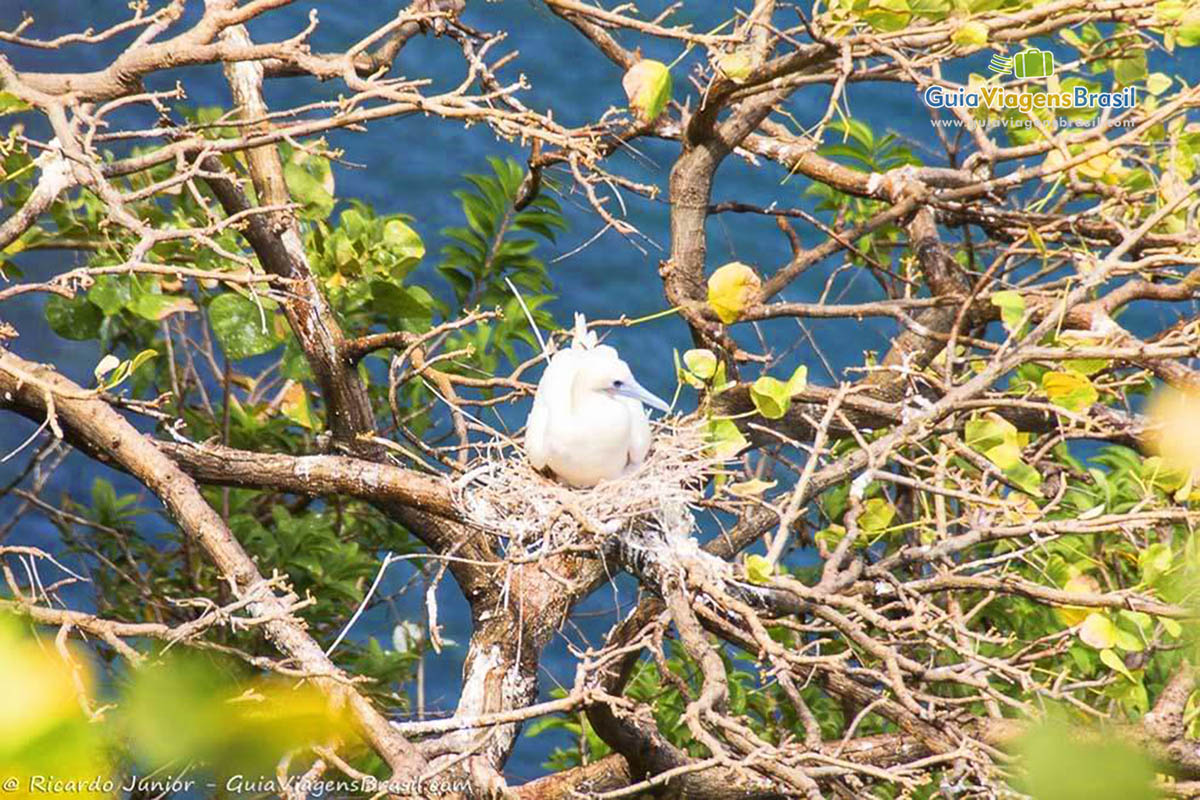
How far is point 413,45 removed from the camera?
141 inches

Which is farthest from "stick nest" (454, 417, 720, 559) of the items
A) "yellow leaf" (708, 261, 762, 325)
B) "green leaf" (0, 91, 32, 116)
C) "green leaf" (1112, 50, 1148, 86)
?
"green leaf" (1112, 50, 1148, 86)

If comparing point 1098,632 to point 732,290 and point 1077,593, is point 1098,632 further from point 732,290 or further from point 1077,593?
point 732,290

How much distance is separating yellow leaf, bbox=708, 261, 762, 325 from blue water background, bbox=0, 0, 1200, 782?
214 centimetres

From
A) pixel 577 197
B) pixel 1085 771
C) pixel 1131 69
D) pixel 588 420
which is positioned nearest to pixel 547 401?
pixel 588 420

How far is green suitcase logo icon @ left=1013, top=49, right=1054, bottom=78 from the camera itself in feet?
5.41

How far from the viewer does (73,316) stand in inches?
67.9

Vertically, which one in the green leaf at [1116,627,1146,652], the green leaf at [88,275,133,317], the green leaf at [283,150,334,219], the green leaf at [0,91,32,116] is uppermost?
the green leaf at [0,91,32,116]

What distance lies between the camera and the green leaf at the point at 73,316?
5.64ft

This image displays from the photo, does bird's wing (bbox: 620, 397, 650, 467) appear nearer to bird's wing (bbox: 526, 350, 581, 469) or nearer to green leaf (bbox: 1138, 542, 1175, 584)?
bird's wing (bbox: 526, 350, 581, 469)

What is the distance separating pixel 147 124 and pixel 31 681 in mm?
3530

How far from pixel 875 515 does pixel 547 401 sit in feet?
1.23

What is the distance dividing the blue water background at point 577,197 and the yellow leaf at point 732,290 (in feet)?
7.00

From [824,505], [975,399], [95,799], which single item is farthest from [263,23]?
[95,799]

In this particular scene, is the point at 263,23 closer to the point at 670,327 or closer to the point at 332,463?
the point at 670,327
